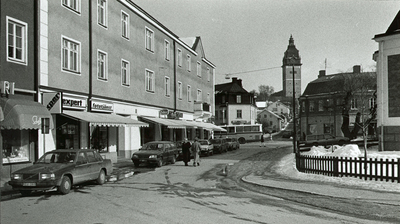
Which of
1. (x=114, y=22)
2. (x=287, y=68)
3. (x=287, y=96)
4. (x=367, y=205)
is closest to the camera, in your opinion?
(x=367, y=205)

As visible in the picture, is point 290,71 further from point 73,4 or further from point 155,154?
point 73,4

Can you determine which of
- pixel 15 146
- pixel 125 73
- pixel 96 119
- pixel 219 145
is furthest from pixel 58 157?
pixel 219 145

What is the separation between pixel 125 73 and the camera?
26156 millimetres

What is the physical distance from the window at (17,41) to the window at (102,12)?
6.86 metres

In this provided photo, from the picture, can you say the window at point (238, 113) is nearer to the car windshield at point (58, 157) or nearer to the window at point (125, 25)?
the window at point (125, 25)

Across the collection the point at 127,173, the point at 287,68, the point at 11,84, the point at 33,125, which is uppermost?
the point at 287,68

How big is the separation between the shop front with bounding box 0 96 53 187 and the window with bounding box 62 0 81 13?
6083mm

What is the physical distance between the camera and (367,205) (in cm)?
998

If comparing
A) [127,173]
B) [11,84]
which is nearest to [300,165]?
[127,173]

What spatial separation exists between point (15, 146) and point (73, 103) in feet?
14.1

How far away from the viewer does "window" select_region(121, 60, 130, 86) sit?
25.7 m

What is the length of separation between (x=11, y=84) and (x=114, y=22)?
35.1 feet

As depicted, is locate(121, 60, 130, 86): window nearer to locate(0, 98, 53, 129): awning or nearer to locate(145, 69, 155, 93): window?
locate(145, 69, 155, 93): window

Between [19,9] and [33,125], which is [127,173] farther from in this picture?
[19,9]
